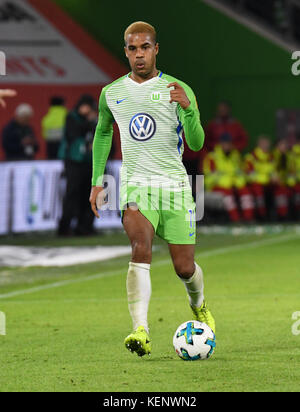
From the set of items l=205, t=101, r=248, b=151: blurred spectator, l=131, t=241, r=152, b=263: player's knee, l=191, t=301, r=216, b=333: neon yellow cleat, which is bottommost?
l=191, t=301, r=216, b=333: neon yellow cleat

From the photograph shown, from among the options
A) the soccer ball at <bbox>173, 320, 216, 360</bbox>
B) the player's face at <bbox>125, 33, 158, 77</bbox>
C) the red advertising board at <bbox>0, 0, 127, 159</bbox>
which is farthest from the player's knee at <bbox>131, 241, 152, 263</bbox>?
the red advertising board at <bbox>0, 0, 127, 159</bbox>

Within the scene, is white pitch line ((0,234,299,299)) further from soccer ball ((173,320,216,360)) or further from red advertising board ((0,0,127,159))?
red advertising board ((0,0,127,159))

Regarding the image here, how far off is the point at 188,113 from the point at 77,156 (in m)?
11.0

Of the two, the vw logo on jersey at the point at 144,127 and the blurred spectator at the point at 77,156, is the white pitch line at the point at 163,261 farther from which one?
the vw logo on jersey at the point at 144,127

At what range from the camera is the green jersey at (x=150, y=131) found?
7.75 meters

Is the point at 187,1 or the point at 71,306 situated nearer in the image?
the point at 71,306

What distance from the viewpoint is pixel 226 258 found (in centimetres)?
1545

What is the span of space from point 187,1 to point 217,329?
18710 millimetres

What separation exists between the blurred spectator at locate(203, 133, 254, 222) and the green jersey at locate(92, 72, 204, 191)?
14.0 metres

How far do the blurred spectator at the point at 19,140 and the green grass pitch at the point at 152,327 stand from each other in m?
4.29

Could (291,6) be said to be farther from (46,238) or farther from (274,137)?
(46,238)

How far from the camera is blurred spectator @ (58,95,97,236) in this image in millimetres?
18312

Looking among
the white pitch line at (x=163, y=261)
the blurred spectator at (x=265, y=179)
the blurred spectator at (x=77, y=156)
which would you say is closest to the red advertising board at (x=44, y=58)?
the blurred spectator at (x=265, y=179)
